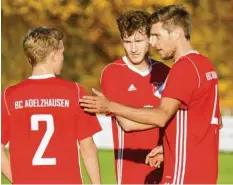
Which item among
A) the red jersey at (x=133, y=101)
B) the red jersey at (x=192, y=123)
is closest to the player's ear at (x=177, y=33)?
the red jersey at (x=192, y=123)

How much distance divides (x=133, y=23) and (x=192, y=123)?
2.02 m

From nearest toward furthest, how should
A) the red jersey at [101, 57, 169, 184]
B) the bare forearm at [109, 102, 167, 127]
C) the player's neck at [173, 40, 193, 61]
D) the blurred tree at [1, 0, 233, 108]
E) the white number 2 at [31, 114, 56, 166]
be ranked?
1. the white number 2 at [31, 114, 56, 166]
2. the bare forearm at [109, 102, 167, 127]
3. the player's neck at [173, 40, 193, 61]
4. the red jersey at [101, 57, 169, 184]
5. the blurred tree at [1, 0, 233, 108]

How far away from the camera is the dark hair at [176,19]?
764 cm

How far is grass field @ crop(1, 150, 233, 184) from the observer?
55.6ft

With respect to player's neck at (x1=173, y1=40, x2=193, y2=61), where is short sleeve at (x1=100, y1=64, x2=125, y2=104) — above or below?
below

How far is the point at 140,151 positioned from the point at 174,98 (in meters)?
2.05

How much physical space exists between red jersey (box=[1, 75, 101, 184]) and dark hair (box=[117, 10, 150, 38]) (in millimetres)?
2011

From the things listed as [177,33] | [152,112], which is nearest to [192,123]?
[152,112]

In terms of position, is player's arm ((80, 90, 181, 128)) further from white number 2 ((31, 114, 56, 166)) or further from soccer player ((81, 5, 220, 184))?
white number 2 ((31, 114, 56, 166))

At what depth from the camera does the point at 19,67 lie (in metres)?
31.3

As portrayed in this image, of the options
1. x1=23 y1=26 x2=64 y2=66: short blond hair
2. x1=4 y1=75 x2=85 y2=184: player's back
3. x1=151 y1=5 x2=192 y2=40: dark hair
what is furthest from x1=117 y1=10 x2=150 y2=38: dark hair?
x1=4 y1=75 x2=85 y2=184: player's back

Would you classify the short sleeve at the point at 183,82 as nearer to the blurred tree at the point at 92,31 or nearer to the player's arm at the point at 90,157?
the player's arm at the point at 90,157

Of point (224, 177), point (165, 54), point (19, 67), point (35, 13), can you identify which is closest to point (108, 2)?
point (35, 13)

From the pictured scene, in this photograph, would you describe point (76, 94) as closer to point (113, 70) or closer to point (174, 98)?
point (174, 98)
